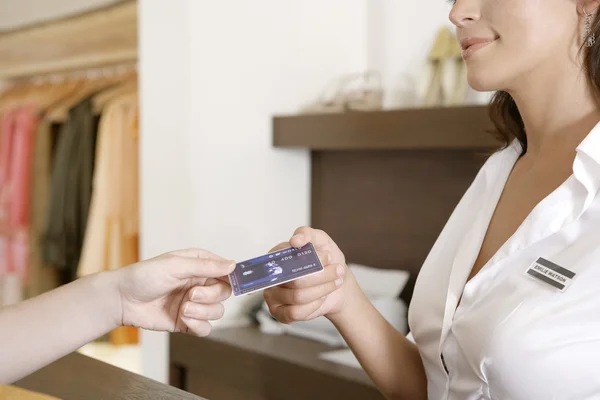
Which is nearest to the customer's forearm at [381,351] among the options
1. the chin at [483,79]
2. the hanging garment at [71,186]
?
the chin at [483,79]

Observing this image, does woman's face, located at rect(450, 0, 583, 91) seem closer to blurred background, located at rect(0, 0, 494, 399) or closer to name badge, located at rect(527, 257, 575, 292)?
name badge, located at rect(527, 257, 575, 292)

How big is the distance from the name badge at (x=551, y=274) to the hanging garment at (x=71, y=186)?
2.72m

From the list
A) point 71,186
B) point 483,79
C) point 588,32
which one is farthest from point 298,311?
point 71,186

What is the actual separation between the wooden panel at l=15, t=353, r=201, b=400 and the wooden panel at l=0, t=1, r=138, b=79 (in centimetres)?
251

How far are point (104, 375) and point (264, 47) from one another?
1698 millimetres

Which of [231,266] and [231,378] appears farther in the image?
[231,378]

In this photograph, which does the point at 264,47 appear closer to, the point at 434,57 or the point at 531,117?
the point at 434,57

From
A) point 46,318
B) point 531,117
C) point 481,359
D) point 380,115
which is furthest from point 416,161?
point 46,318

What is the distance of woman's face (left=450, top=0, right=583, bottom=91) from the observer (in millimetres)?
1074

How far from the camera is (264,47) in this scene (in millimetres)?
2488

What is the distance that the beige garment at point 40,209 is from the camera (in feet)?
11.8

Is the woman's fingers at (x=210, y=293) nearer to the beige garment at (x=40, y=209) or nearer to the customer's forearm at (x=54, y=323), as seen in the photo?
the customer's forearm at (x=54, y=323)

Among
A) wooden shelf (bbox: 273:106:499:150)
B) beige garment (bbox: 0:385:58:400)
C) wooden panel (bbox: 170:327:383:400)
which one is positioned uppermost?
wooden shelf (bbox: 273:106:499:150)

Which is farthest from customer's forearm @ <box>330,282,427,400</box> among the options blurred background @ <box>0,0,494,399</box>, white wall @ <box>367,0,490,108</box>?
white wall @ <box>367,0,490,108</box>
